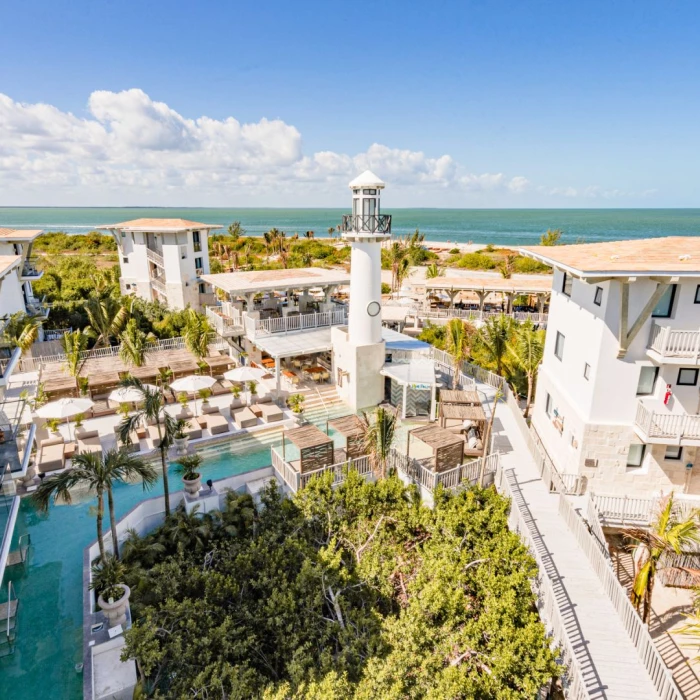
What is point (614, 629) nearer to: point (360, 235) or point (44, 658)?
point (44, 658)

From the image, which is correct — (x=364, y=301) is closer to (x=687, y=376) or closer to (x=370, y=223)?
(x=370, y=223)

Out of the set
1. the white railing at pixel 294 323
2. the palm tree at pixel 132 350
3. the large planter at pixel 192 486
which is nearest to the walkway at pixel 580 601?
the large planter at pixel 192 486

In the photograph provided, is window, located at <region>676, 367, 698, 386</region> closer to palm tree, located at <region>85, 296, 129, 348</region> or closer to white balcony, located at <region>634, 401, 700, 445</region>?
white balcony, located at <region>634, 401, 700, 445</region>

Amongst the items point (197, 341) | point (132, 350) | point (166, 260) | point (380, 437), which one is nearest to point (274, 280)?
point (197, 341)

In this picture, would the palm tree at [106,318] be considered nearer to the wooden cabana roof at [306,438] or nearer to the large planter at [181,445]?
the large planter at [181,445]

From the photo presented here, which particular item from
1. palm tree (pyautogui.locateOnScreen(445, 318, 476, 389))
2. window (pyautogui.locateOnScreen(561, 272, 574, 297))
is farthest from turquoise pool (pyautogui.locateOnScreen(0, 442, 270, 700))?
window (pyautogui.locateOnScreen(561, 272, 574, 297))
